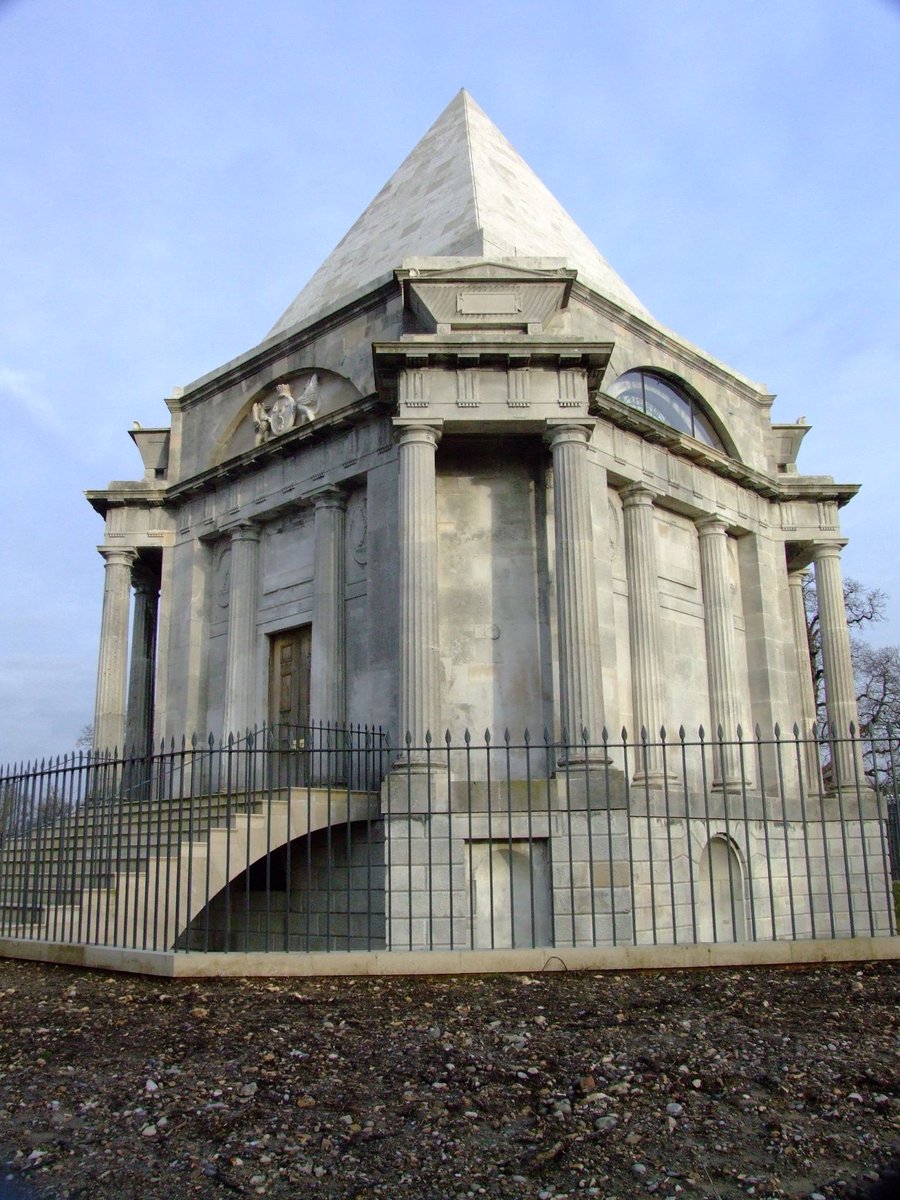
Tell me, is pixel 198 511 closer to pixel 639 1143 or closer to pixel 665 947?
pixel 665 947

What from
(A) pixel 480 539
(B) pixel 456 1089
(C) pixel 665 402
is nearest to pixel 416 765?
(A) pixel 480 539

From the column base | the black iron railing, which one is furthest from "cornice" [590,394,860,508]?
the column base

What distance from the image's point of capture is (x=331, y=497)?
1606cm

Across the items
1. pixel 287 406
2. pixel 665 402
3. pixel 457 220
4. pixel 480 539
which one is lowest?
pixel 480 539

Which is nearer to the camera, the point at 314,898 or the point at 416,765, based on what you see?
the point at 416,765

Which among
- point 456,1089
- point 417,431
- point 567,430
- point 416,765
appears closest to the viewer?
point 456,1089

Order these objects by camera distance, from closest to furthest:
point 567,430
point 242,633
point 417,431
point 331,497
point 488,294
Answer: point 417,431
point 567,430
point 488,294
point 331,497
point 242,633

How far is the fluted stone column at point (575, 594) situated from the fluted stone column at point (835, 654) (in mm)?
7051

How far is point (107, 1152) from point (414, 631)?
782cm

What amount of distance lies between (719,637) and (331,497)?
6904 mm

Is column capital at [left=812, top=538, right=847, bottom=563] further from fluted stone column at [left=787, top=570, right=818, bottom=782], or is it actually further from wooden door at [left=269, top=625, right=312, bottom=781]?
wooden door at [left=269, top=625, right=312, bottom=781]

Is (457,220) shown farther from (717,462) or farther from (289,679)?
(289,679)

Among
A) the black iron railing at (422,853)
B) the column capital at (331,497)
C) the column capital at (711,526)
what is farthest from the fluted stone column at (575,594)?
the column capital at (711,526)

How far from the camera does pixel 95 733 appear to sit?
18156mm
